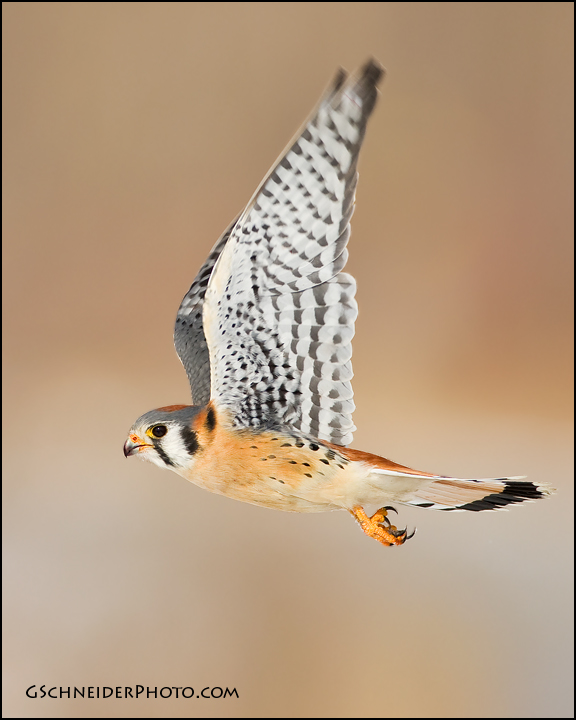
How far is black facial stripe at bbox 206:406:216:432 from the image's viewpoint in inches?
35.6

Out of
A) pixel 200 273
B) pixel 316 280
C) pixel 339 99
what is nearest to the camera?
pixel 339 99

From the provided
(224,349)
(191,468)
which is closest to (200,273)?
(224,349)

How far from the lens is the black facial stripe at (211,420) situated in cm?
90

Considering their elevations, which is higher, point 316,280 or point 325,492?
point 316,280

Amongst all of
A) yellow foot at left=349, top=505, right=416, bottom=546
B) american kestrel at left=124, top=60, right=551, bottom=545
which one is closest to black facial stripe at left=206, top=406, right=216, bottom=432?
american kestrel at left=124, top=60, right=551, bottom=545

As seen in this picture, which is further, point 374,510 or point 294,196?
point 374,510

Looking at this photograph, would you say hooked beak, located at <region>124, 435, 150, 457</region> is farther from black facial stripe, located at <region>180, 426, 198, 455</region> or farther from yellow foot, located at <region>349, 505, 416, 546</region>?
yellow foot, located at <region>349, 505, 416, 546</region>

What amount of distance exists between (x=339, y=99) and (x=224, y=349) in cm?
32

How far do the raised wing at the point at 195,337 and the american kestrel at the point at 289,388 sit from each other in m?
0.11

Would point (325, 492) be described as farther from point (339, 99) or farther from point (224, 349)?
point (339, 99)

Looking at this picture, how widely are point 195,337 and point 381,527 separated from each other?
0.37 metres

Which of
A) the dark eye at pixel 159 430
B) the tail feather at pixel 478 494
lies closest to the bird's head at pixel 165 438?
the dark eye at pixel 159 430

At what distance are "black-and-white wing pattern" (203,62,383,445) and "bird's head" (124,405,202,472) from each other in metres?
0.06

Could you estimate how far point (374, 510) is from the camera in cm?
95
